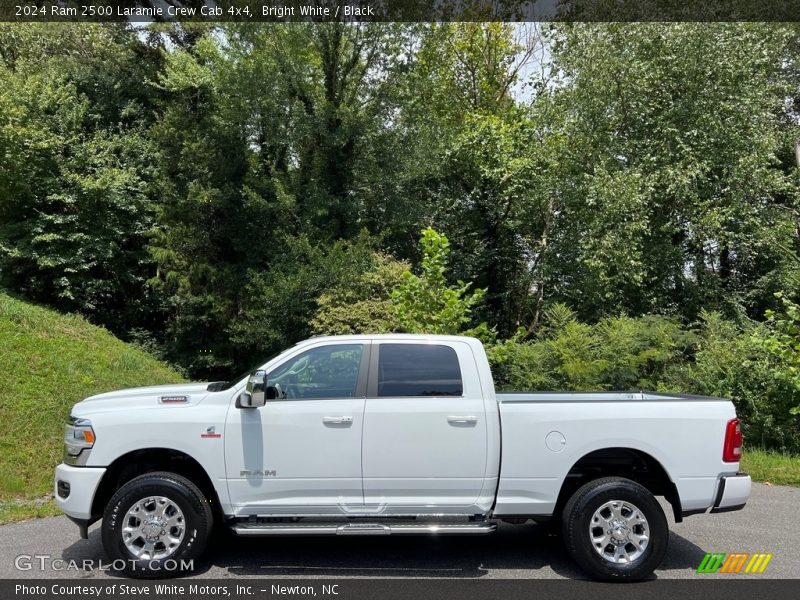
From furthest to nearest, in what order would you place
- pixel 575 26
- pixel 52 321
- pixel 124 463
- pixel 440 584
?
pixel 575 26
pixel 52 321
pixel 124 463
pixel 440 584

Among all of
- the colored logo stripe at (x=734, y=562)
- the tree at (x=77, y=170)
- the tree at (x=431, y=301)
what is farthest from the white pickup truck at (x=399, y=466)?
the tree at (x=77, y=170)

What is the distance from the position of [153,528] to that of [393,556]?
83.9 inches

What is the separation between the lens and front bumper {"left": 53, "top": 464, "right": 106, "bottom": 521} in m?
5.78

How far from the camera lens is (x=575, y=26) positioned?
21203 mm

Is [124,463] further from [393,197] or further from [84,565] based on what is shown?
[393,197]

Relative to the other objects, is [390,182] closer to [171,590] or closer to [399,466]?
[399,466]

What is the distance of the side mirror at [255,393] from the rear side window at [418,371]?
0.99 meters

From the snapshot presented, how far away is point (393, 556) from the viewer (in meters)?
6.40

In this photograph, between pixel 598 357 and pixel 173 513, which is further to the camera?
pixel 598 357

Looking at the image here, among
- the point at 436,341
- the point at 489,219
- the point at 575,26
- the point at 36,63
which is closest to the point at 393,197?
the point at 489,219

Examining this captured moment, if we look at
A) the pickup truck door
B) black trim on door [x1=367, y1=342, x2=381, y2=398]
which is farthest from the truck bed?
the pickup truck door

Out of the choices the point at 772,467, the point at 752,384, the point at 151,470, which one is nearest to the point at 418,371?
the point at 151,470

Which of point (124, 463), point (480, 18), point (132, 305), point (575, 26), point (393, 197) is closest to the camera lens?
point (124, 463)

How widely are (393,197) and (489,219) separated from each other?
4.62 m
